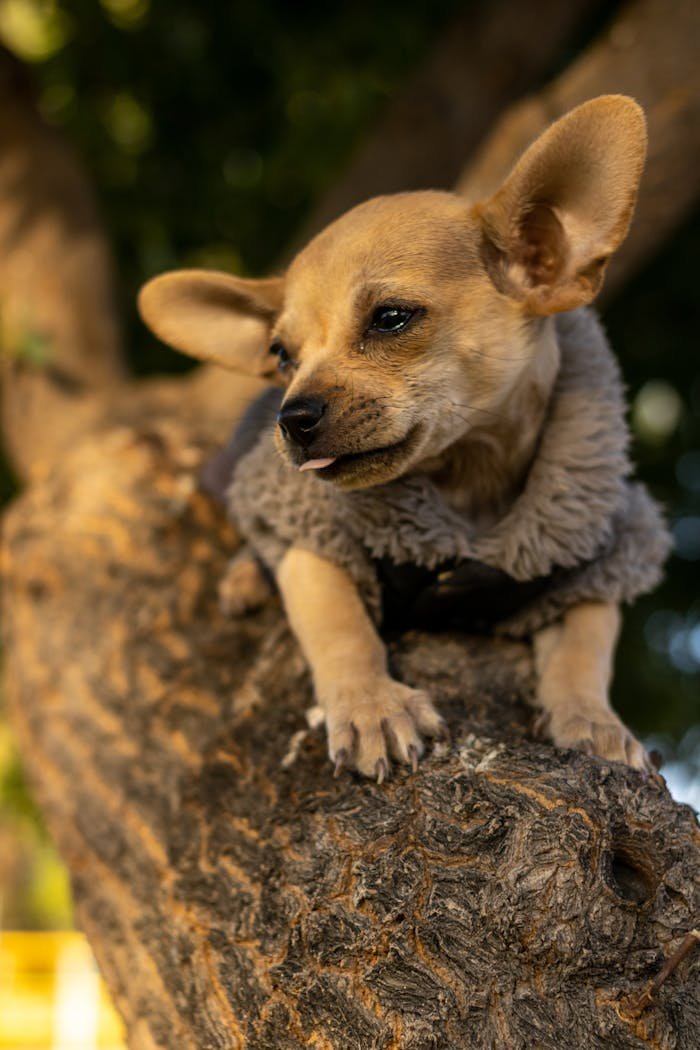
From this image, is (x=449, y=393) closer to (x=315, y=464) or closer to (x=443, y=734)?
(x=315, y=464)

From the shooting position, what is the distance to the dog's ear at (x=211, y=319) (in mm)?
3061

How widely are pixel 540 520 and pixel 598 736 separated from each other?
0.59m

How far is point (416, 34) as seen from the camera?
21.7 feet

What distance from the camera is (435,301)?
2531mm

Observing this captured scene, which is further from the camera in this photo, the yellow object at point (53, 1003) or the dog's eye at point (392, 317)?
the yellow object at point (53, 1003)

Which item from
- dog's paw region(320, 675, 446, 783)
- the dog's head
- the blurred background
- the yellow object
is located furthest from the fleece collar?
the yellow object

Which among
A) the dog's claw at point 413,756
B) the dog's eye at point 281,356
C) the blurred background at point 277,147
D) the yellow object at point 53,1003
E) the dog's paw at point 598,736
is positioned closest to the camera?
the dog's claw at point 413,756

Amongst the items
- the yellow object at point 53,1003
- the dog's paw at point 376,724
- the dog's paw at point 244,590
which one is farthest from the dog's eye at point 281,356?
the yellow object at point 53,1003

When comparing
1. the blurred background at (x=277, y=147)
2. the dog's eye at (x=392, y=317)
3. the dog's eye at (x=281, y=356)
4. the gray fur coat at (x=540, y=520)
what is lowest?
the gray fur coat at (x=540, y=520)

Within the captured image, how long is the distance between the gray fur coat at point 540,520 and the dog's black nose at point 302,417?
0.30 meters

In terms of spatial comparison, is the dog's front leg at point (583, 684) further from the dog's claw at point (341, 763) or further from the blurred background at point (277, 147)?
the blurred background at point (277, 147)

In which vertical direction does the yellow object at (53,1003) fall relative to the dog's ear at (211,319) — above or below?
below

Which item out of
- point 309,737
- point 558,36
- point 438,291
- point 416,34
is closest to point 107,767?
point 309,737

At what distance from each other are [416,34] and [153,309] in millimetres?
4389
